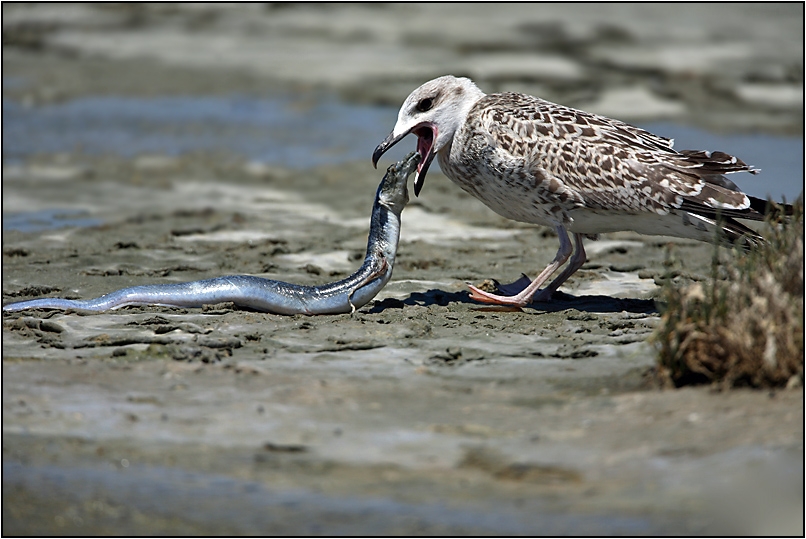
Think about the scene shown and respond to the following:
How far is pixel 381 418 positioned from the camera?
5.70m

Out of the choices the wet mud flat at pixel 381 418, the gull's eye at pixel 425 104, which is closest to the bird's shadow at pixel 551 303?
the wet mud flat at pixel 381 418

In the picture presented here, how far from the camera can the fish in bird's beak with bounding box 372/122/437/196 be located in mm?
8195

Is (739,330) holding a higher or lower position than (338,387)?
higher

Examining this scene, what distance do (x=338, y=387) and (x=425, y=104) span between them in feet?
9.14

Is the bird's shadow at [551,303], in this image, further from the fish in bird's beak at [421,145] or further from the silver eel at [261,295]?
the fish in bird's beak at [421,145]

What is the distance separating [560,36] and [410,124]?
10954 mm

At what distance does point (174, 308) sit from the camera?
769 cm

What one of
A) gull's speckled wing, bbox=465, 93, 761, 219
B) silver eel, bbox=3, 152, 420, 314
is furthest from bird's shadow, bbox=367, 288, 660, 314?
gull's speckled wing, bbox=465, 93, 761, 219

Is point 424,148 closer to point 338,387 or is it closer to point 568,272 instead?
point 568,272

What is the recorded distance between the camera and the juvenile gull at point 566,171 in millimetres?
7527

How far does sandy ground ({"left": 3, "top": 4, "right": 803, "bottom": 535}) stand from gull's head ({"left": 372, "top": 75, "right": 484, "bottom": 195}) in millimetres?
1037

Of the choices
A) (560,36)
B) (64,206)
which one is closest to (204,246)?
(64,206)

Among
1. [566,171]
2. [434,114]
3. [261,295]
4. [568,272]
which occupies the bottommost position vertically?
[261,295]

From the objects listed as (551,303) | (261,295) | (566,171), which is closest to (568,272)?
(551,303)
